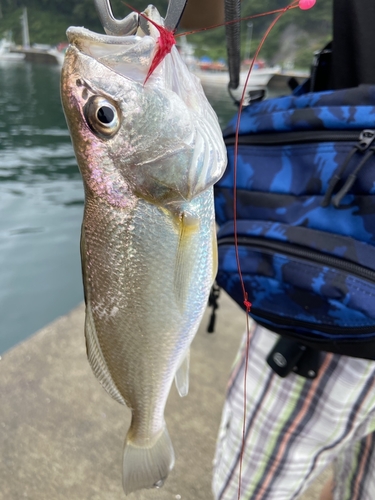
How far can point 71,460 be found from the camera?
1.64m

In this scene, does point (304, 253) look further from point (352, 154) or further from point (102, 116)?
point (102, 116)

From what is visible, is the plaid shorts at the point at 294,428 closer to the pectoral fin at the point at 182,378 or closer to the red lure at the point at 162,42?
the pectoral fin at the point at 182,378

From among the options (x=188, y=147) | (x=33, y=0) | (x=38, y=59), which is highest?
(x=33, y=0)

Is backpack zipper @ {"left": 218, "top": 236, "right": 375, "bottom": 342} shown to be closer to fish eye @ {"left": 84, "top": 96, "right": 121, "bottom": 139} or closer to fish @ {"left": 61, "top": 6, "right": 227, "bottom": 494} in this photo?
fish @ {"left": 61, "top": 6, "right": 227, "bottom": 494}

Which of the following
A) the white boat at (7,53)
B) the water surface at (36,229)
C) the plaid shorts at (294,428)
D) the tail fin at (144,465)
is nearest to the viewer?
the tail fin at (144,465)

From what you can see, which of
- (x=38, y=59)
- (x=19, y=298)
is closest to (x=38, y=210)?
(x=19, y=298)

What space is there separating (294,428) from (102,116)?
3.12 feet

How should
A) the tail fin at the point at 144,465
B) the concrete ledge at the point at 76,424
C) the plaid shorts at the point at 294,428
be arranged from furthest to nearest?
1. the concrete ledge at the point at 76,424
2. the plaid shorts at the point at 294,428
3. the tail fin at the point at 144,465

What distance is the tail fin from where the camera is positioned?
2.89 ft

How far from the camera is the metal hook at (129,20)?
1.98 feet

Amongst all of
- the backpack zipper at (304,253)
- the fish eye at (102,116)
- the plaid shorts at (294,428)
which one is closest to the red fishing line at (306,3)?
the fish eye at (102,116)

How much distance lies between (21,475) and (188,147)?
1.57 m

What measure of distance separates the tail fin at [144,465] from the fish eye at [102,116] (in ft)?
2.27

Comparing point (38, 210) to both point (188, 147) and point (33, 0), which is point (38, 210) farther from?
point (188, 147)
